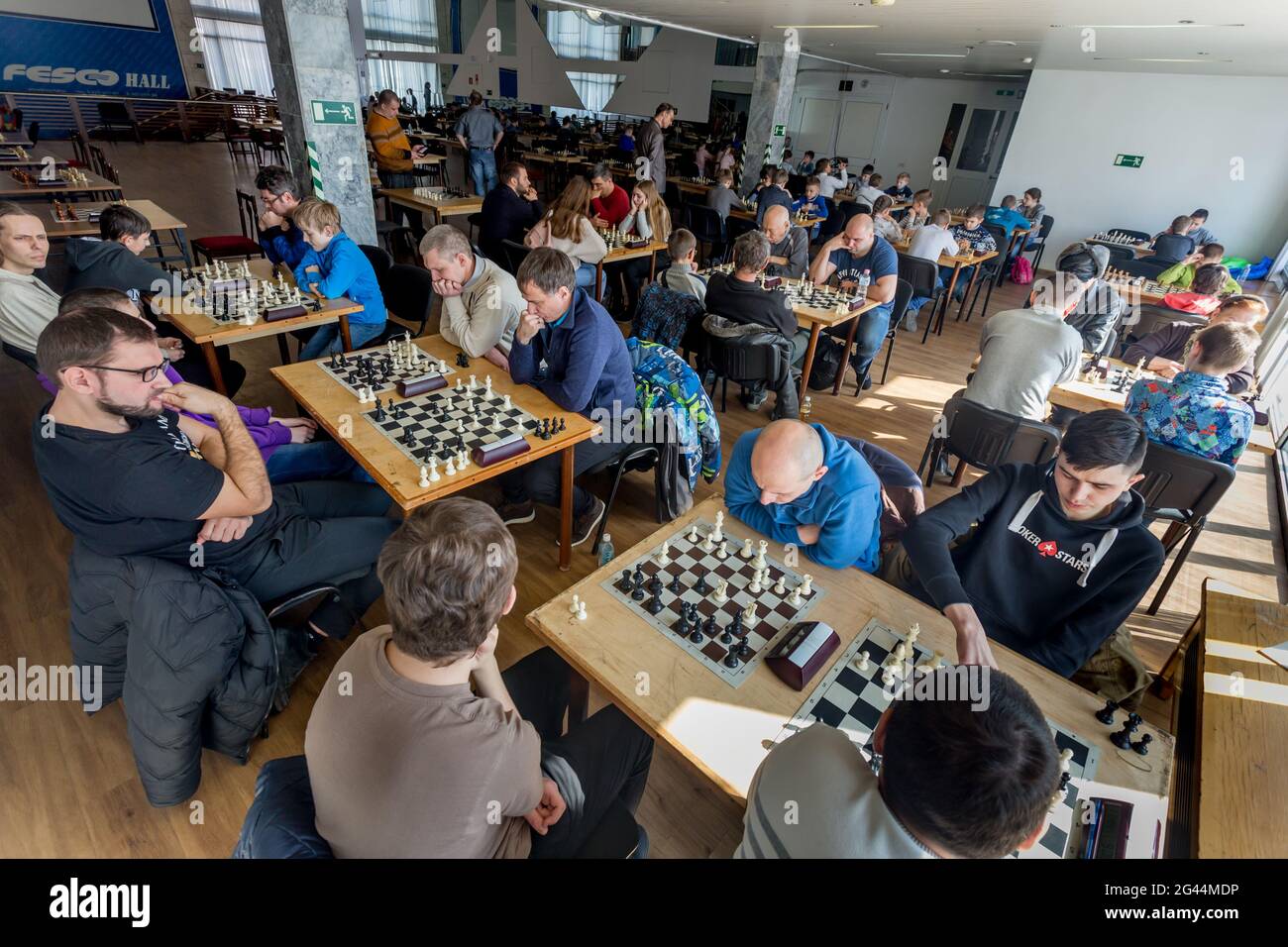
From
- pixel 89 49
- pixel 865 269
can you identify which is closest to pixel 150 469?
pixel 865 269

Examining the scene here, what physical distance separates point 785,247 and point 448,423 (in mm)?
4030

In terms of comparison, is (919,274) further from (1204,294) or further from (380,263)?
(380,263)

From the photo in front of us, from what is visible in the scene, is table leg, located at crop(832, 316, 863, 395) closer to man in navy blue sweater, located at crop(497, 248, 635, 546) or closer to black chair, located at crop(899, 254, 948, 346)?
black chair, located at crop(899, 254, 948, 346)

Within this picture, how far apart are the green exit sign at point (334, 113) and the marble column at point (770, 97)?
6.80 metres

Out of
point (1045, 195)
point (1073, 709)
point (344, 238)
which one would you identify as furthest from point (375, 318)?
point (1045, 195)

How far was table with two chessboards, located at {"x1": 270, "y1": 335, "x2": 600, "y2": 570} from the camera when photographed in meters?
2.29

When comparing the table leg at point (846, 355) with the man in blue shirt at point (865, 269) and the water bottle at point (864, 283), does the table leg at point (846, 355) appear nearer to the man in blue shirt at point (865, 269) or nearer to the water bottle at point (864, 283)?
the man in blue shirt at point (865, 269)

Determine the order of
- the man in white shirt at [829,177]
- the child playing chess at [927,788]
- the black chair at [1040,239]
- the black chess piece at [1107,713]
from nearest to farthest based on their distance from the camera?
the child playing chess at [927,788] < the black chess piece at [1107,713] < the black chair at [1040,239] < the man in white shirt at [829,177]

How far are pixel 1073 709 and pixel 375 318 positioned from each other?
395 centimetres

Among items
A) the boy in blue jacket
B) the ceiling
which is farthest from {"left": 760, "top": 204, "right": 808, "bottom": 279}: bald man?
the boy in blue jacket

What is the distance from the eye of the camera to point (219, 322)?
10.9 feet

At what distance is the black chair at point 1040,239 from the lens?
9242 mm

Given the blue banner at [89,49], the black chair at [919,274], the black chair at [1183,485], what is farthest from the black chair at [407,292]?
the blue banner at [89,49]
